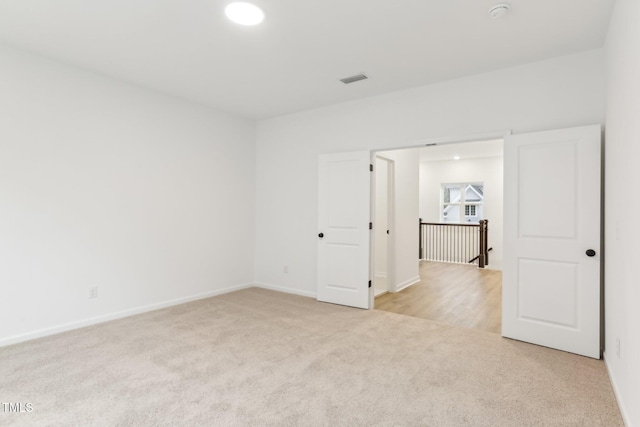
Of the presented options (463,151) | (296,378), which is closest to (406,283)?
(296,378)

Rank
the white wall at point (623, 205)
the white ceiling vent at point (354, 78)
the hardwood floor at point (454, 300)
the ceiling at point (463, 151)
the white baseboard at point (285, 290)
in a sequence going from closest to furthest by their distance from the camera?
the white wall at point (623, 205)
the white ceiling vent at point (354, 78)
the hardwood floor at point (454, 300)
the white baseboard at point (285, 290)
the ceiling at point (463, 151)

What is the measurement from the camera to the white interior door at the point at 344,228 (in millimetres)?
4316

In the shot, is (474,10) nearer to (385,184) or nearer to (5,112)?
(385,184)

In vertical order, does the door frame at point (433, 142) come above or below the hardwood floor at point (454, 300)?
above

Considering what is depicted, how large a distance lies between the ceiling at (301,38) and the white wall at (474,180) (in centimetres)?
578

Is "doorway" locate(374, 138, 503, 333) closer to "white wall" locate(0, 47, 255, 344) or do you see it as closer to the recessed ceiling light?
the recessed ceiling light

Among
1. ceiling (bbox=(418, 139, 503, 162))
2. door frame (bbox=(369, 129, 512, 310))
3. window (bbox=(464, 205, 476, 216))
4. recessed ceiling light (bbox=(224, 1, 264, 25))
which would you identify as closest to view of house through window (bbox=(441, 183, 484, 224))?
window (bbox=(464, 205, 476, 216))

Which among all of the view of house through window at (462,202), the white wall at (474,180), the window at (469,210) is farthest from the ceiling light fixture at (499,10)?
the window at (469,210)

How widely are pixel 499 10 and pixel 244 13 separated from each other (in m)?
1.86

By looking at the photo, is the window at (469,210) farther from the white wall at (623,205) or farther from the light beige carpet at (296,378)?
the white wall at (623,205)

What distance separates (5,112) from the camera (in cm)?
304

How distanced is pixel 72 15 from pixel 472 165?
870cm

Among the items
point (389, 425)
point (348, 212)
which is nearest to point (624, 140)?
point (389, 425)

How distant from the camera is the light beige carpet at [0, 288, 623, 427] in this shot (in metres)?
2.01
